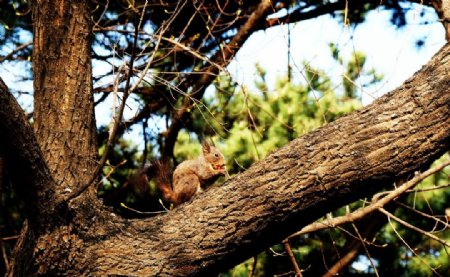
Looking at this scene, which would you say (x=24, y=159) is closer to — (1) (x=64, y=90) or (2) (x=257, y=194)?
(1) (x=64, y=90)

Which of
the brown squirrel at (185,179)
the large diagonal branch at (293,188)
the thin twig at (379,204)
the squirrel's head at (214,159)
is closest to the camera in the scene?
the large diagonal branch at (293,188)

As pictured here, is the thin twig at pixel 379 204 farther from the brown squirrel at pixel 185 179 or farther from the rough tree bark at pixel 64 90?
the rough tree bark at pixel 64 90

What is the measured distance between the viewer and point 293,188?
2.65 m

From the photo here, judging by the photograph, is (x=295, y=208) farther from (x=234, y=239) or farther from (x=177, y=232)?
(x=177, y=232)

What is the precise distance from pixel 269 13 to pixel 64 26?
6.99ft

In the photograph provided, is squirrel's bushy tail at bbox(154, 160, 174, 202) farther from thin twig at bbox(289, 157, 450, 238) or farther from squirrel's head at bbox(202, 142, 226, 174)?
thin twig at bbox(289, 157, 450, 238)

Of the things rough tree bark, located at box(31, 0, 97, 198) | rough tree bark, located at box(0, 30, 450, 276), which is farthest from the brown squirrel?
rough tree bark, located at box(0, 30, 450, 276)

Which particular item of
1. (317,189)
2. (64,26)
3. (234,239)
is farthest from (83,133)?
(317,189)

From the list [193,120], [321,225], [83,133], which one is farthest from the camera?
[193,120]

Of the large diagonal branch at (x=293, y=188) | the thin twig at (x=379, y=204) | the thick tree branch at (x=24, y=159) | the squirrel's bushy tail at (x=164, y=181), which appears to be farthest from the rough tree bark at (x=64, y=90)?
the thin twig at (x=379, y=204)

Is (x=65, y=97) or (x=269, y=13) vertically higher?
(x=269, y=13)

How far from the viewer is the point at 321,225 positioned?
4.28 metres

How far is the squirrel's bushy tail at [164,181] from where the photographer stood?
445 cm

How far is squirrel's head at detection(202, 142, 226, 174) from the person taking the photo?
453 centimetres
